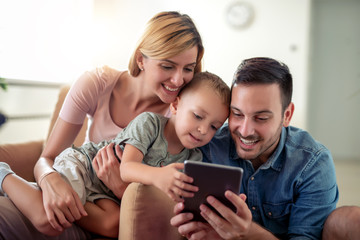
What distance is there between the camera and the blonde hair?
5.16ft

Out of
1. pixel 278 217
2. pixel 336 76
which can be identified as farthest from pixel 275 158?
pixel 336 76

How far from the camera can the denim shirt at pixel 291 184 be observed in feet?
4.66

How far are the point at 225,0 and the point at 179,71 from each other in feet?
14.6

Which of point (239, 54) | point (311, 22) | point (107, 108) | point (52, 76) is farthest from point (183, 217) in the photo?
point (311, 22)

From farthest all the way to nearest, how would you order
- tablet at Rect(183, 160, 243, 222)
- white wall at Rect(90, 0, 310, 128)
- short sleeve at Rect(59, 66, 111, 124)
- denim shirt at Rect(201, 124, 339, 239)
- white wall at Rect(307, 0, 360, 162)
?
white wall at Rect(307, 0, 360, 162) → white wall at Rect(90, 0, 310, 128) → short sleeve at Rect(59, 66, 111, 124) → denim shirt at Rect(201, 124, 339, 239) → tablet at Rect(183, 160, 243, 222)

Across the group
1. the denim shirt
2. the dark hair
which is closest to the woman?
the dark hair

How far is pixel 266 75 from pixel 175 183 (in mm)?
647

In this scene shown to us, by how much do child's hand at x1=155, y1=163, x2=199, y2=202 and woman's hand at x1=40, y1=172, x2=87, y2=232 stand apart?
37cm

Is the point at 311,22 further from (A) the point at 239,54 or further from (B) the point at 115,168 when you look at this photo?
(B) the point at 115,168

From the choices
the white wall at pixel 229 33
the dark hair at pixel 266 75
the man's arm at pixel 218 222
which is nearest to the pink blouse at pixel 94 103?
the dark hair at pixel 266 75

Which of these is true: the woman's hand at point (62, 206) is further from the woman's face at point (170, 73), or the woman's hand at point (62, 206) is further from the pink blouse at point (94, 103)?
the woman's face at point (170, 73)

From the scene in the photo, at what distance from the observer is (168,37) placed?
1.58 metres

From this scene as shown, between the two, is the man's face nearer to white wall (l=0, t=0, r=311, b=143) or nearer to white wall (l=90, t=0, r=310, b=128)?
white wall (l=0, t=0, r=311, b=143)

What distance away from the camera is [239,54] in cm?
558
